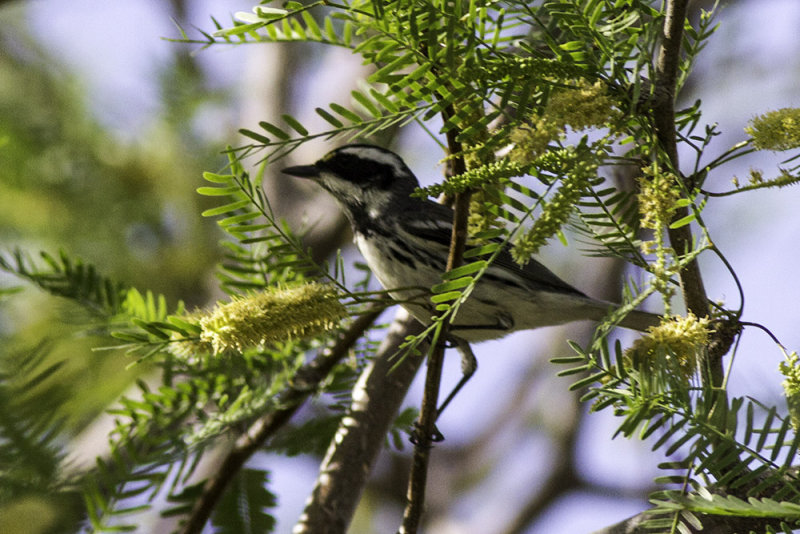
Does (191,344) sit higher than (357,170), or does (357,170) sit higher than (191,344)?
(357,170)

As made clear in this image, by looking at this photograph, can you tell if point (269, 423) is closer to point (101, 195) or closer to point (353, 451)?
point (353, 451)

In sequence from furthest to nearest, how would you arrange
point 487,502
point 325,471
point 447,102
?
point 487,502 < point 325,471 < point 447,102

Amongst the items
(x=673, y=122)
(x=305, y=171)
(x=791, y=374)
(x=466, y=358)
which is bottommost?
(x=791, y=374)

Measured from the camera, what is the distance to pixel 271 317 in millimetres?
1421

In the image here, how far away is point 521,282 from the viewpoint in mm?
2887

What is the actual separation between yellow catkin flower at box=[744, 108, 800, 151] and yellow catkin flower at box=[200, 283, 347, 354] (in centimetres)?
76

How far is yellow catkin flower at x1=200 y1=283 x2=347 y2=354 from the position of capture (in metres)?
1.39

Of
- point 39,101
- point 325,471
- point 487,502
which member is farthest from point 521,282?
point 487,502

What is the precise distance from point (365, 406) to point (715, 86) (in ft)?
14.5

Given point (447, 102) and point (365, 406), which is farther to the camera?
point (365, 406)

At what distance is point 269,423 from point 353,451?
1.02ft

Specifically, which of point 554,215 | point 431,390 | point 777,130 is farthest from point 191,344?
point 777,130

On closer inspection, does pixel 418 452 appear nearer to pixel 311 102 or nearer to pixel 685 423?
pixel 685 423

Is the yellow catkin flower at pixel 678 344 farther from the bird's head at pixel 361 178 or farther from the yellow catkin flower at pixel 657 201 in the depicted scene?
the bird's head at pixel 361 178
